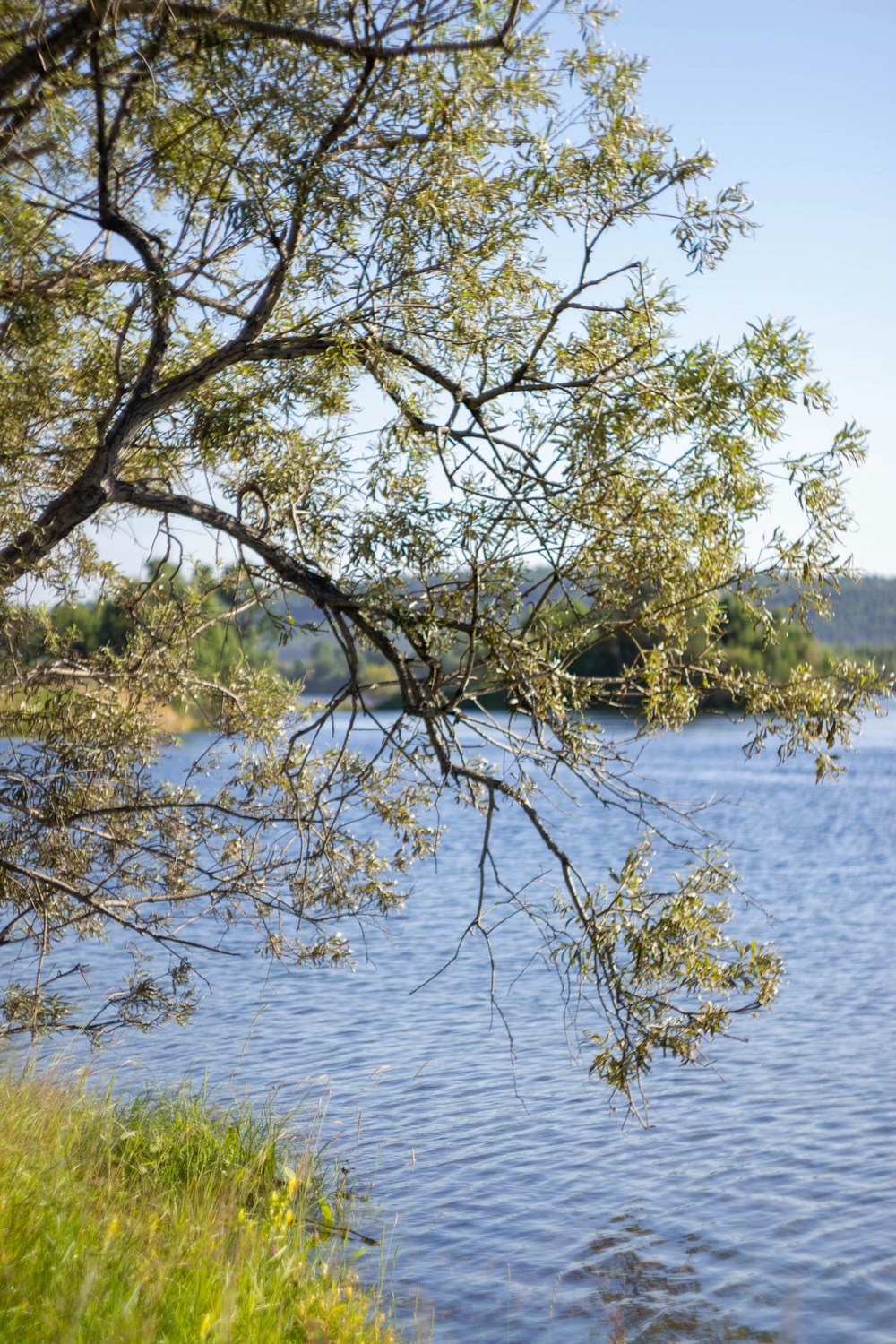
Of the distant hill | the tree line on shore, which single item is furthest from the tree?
the distant hill

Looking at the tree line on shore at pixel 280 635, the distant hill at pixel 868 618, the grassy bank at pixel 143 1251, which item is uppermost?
the distant hill at pixel 868 618

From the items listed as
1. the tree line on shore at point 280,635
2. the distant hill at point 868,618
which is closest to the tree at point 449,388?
the tree line on shore at point 280,635

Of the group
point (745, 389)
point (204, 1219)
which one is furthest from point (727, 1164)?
point (745, 389)

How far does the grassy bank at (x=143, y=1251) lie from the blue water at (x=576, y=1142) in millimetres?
1042

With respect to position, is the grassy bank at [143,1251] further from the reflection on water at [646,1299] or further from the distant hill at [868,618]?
the distant hill at [868,618]

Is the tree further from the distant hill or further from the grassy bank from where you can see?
the distant hill

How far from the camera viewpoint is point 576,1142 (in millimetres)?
9219

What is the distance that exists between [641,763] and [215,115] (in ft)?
124

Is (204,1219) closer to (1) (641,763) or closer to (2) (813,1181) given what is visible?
(2) (813,1181)

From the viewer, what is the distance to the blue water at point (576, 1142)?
6855mm

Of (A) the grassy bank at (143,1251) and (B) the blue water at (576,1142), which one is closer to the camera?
(A) the grassy bank at (143,1251)

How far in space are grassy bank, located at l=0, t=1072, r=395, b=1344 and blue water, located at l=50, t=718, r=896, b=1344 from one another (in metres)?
1.04

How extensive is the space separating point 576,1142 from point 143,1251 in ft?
17.9

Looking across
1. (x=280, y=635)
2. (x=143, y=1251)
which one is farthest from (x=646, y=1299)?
(x=280, y=635)
